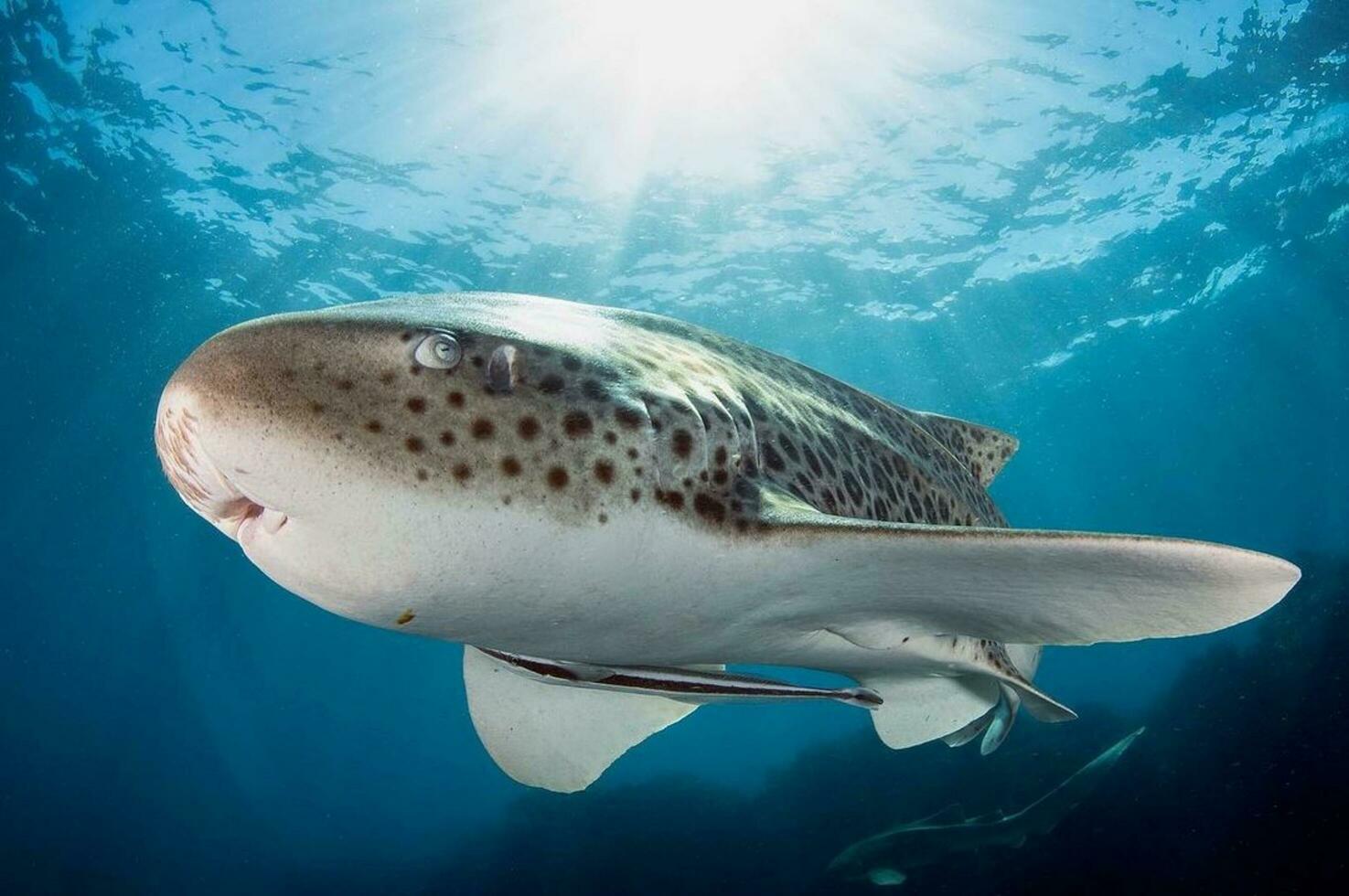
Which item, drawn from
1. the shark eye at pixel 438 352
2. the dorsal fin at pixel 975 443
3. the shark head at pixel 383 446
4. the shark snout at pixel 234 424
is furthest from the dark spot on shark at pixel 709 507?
the dorsal fin at pixel 975 443

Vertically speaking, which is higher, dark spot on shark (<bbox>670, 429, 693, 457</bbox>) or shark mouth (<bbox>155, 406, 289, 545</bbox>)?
dark spot on shark (<bbox>670, 429, 693, 457</bbox>)

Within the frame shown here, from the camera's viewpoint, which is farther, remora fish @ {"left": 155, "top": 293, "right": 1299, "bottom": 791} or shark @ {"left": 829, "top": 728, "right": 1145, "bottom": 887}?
shark @ {"left": 829, "top": 728, "right": 1145, "bottom": 887}

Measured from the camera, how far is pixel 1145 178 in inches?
973

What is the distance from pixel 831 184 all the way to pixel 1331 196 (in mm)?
18962

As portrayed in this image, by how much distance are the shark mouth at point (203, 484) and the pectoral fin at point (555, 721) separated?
2.25 m

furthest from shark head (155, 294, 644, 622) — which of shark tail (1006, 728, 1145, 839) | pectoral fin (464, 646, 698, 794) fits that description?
shark tail (1006, 728, 1145, 839)

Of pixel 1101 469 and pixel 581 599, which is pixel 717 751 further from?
pixel 581 599

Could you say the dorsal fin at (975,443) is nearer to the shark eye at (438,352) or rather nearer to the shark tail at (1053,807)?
the shark eye at (438,352)

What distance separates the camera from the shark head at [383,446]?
1613 millimetres

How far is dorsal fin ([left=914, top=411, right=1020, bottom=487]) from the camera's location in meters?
4.98

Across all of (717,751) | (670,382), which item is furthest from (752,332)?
(717,751)

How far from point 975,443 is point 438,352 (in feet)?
14.2

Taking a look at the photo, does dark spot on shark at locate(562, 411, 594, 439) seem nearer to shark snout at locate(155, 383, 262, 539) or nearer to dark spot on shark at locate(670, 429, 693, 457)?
dark spot on shark at locate(670, 429, 693, 457)

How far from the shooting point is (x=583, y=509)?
72.9 inches
